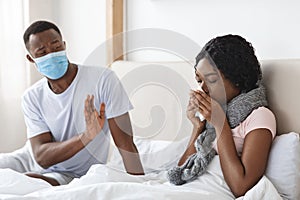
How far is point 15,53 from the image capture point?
118 inches

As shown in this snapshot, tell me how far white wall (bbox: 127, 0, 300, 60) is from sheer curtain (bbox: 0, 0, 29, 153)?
2.27 feet

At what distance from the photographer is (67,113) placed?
220 centimetres

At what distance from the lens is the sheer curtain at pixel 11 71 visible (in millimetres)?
2934

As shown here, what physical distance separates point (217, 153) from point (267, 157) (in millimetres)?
190

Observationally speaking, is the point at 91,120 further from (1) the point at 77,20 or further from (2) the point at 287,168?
(1) the point at 77,20

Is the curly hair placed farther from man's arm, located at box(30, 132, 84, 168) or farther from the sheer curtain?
the sheer curtain

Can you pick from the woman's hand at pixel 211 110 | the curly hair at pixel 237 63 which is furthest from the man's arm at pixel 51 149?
the curly hair at pixel 237 63

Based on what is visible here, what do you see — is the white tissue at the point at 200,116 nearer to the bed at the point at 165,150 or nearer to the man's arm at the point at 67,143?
the bed at the point at 165,150

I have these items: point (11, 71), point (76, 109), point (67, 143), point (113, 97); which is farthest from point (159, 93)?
point (11, 71)

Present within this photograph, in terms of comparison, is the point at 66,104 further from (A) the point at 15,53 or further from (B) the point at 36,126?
(A) the point at 15,53

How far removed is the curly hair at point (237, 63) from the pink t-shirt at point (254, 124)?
0.38ft

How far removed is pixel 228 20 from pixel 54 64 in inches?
30.6

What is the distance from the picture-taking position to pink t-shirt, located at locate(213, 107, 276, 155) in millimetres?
1752

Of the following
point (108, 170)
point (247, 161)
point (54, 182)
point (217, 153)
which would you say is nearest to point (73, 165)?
point (54, 182)
